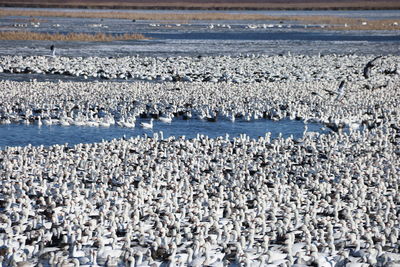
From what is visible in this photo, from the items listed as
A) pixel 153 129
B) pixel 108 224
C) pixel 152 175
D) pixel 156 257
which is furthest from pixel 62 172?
pixel 153 129

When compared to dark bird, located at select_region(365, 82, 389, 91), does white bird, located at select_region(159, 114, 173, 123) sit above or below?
above

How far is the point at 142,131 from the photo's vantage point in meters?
25.2

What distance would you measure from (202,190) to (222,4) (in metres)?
172

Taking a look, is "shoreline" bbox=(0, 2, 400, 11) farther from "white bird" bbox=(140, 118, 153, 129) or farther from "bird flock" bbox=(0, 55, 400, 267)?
"white bird" bbox=(140, 118, 153, 129)

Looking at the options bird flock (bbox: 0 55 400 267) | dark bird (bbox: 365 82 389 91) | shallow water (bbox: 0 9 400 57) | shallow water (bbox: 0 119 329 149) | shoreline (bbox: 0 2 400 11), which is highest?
bird flock (bbox: 0 55 400 267)

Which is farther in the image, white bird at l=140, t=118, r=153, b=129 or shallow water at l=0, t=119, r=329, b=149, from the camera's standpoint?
white bird at l=140, t=118, r=153, b=129

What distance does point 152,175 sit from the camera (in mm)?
17766

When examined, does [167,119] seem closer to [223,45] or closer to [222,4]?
[223,45]

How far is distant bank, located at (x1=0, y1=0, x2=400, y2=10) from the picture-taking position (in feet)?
562

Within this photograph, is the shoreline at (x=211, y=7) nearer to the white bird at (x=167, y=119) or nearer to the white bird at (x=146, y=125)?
the white bird at (x=167, y=119)

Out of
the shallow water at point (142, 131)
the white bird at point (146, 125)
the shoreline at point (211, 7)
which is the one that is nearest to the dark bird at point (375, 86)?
the shallow water at point (142, 131)

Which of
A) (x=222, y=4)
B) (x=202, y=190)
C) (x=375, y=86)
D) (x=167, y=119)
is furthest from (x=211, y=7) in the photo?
(x=202, y=190)

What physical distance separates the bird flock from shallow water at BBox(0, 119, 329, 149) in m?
0.46

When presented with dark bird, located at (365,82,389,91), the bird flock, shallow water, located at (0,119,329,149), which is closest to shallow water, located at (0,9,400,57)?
dark bird, located at (365,82,389,91)
